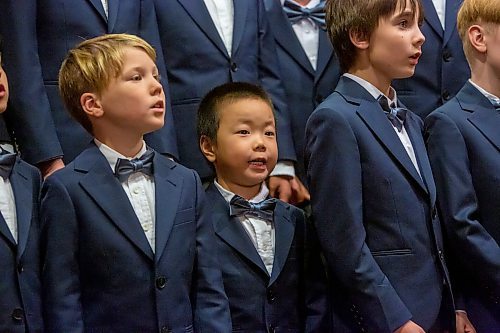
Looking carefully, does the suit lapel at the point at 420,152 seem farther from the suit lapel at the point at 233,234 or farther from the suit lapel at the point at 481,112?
the suit lapel at the point at 233,234

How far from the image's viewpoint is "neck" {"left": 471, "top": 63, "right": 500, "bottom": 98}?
3121 millimetres

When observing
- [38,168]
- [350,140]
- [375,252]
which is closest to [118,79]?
[38,168]

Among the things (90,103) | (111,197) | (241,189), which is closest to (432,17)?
(241,189)

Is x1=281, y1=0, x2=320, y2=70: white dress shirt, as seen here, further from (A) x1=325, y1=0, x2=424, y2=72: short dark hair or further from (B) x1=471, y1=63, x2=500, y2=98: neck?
(B) x1=471, y1=63, x2=500, y2=98: neck

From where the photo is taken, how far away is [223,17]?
3.31 metres

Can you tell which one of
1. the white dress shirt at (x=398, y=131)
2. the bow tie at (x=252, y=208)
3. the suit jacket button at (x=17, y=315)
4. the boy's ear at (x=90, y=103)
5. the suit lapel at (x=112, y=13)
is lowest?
the suit jacket button at (x=17, y=315)

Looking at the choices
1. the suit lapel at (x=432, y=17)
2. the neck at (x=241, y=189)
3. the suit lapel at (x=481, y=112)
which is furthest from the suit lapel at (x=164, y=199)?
the suit lapel at (x=432, y=17)

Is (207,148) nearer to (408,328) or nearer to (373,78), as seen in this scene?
(373,78)

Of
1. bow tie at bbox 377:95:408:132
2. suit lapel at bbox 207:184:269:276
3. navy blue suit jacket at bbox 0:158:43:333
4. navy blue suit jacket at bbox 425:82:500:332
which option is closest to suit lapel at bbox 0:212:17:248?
navy blue suit jacket at bbox 0:158:43:333

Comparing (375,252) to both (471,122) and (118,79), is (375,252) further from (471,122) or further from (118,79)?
(118,79)

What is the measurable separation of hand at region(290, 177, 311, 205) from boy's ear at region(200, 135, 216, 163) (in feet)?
1.43

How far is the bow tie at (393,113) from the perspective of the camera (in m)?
2.88

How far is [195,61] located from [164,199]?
812 millimetres

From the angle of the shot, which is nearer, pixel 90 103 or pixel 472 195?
pixel 90 103
